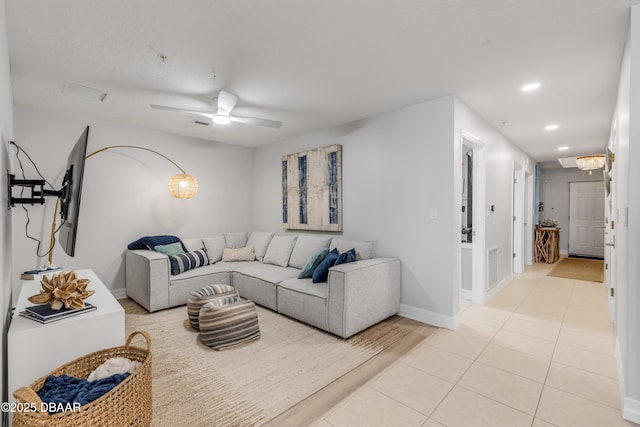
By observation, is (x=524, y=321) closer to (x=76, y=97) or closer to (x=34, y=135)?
(x=76, y=97)

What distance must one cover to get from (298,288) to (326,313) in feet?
1.52

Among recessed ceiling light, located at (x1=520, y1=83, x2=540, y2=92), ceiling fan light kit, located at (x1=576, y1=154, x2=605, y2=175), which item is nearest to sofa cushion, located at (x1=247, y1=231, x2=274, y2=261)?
recessed ceiling light, located at (x1=520, y1=83, x2=540, y2=92)

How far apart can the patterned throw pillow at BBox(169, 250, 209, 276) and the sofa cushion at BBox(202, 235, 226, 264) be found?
0.45 ft

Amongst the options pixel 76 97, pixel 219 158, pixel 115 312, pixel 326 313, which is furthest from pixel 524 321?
pixel 76 97

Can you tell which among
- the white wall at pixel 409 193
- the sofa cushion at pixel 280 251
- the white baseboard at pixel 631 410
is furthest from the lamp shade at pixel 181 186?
the white baseboard at pixel 631 410

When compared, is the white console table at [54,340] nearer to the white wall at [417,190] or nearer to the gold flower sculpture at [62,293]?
the gold flower sculpture at [62,293]

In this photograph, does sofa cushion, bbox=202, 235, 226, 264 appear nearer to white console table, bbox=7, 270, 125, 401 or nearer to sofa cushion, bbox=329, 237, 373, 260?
sofa cushion, bbox=329, 237, 373, 260

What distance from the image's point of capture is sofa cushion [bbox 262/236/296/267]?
4.29 metres

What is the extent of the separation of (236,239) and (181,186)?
4.08 ft

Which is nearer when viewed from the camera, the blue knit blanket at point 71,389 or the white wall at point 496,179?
the blue knit blanket at point 71,389

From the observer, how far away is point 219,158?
512cm

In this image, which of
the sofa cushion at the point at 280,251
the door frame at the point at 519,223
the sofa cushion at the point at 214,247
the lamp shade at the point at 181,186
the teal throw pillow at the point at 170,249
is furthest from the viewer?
the door frame at the point at 519,223

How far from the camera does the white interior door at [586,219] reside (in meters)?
7.38

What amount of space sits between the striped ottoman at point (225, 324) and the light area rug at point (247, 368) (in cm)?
8
